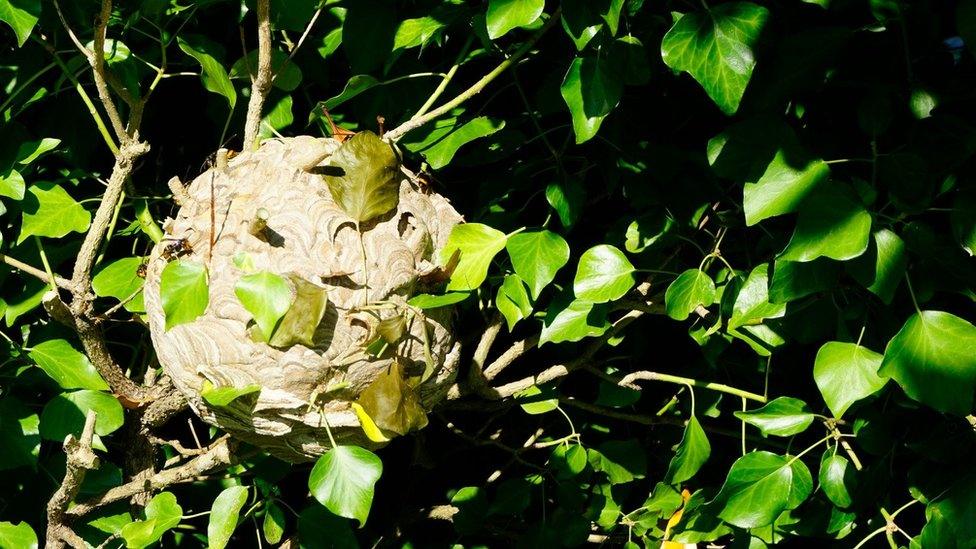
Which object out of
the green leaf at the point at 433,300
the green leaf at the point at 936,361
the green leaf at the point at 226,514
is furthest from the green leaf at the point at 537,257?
the green leaf at the point at 226,514

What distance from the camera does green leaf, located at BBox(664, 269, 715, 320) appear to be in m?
1.35

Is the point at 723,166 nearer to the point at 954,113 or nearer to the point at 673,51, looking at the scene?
the point at 673,51

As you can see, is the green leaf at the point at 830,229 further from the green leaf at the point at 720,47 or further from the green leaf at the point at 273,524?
the green leaf at the point at 273,524

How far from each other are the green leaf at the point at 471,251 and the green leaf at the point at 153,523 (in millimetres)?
621

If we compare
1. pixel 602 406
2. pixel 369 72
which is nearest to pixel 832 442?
pixel 602 406

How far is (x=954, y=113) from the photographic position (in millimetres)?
1218

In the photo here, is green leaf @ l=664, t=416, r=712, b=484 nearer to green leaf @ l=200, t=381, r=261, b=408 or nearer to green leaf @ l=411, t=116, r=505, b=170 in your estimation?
green leaf @ l=411, t=116, r=505, b=170

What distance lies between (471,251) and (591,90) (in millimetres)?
307

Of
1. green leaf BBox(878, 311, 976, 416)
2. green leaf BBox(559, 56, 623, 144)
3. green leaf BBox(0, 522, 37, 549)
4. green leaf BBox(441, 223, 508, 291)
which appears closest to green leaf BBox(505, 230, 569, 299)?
green leaf BBox(441, 223, 508, 291)

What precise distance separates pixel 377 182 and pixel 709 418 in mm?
967

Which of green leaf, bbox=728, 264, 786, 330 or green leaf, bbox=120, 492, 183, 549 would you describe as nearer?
green leaf, bbox=728, 264, 786, 330

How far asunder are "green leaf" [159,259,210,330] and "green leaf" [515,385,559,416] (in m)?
0.66

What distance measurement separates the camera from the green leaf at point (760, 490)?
4.56 feet

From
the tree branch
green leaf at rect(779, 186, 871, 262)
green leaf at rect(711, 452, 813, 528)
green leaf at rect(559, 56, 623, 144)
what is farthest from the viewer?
green leaf at rect(711, 452, 813, 528)
